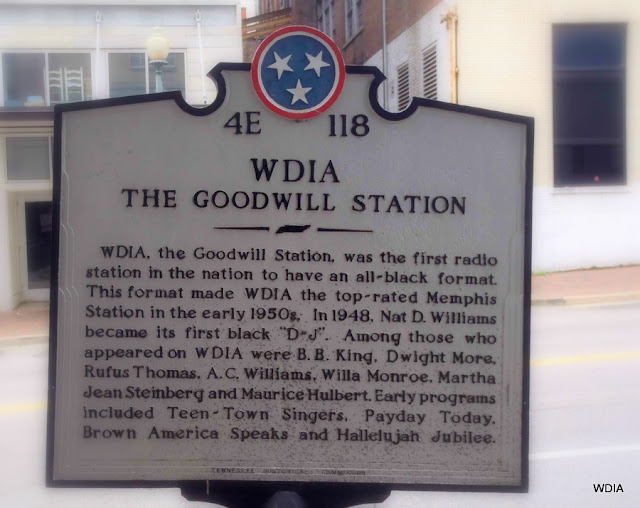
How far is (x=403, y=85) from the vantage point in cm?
1908

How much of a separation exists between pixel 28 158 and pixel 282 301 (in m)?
15.3

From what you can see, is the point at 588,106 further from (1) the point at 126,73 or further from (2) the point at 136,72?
(1) the point at 126,73

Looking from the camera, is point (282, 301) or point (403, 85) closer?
point (282, 301)

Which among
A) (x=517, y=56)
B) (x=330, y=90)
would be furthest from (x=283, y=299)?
(x=517, y=56)

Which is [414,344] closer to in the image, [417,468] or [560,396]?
[417,468]

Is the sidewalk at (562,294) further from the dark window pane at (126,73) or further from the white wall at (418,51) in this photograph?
the dark window pane at (126,73)

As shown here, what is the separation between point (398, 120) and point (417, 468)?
1.02 metres

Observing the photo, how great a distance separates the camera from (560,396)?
7.54m

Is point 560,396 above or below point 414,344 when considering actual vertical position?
below

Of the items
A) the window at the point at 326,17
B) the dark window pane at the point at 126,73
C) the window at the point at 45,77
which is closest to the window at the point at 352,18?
the window at the point at 326,17

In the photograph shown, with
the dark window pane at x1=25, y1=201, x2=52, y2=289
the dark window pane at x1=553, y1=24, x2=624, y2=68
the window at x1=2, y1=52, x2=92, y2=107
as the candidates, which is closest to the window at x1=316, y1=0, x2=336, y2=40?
the dark window pane at x1=553, y1=24, x2=624, y2=68

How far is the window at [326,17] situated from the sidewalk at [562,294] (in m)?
11.3

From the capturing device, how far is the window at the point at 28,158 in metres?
16.1

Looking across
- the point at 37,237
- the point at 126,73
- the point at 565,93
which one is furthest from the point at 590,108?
the point at 37,237
